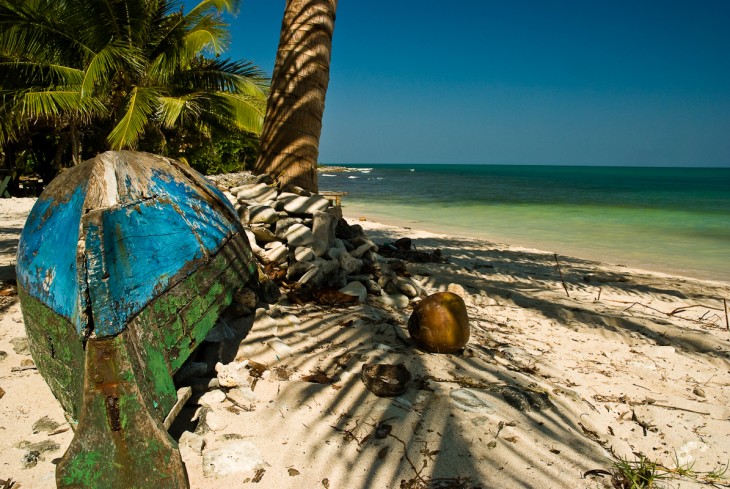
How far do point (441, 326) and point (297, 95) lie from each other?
3549 mm

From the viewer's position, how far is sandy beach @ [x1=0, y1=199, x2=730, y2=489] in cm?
204

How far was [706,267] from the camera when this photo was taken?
837cm

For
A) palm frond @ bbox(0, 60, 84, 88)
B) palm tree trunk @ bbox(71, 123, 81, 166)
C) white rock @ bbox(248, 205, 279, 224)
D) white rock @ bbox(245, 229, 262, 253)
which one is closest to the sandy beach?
white rock @ bbox(245, 229, 262, 253)

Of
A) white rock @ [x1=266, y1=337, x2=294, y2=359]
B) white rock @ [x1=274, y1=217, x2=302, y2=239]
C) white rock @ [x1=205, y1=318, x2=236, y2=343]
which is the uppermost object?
white rock @ [x1=274, y1=217, x2=302, y2=239]

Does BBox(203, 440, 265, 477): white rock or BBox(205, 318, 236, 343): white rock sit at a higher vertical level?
BBox(205, 318, 236, 343): white rock

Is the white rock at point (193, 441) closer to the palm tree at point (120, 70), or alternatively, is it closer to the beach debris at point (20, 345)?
the beach debris at point (20, 345)

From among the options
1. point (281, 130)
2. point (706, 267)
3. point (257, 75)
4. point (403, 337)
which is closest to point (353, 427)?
point (403, 337)

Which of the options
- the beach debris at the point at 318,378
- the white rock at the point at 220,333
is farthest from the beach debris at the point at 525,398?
the white rock at the point at 220,333

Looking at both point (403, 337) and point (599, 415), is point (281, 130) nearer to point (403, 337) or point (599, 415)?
point (403, 337)

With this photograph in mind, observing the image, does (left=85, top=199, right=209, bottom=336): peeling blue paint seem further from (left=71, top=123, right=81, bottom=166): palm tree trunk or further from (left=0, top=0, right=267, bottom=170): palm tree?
(left=71, top=123, right=81, bottom=166): palm tree trunk

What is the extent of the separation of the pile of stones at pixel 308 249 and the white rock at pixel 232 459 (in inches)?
78.7

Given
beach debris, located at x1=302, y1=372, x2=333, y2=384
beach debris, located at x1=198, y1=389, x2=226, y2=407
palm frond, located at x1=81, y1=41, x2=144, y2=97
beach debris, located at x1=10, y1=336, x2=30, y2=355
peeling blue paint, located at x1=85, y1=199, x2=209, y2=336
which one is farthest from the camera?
palm frond, located at x1=81, y1=41, x2=144, y2=97

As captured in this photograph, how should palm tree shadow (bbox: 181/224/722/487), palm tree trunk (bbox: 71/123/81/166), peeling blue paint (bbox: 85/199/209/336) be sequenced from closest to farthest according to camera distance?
peeling blue paint (bbox: 85/199/209/336) < palm tree shadow (bbox: 181/224/722/487) < palm tree trunk (bbox: 71/123/81/166)

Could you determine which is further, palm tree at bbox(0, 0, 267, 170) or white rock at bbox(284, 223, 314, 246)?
palm tree at bbox(0, 0, 267, 170)
